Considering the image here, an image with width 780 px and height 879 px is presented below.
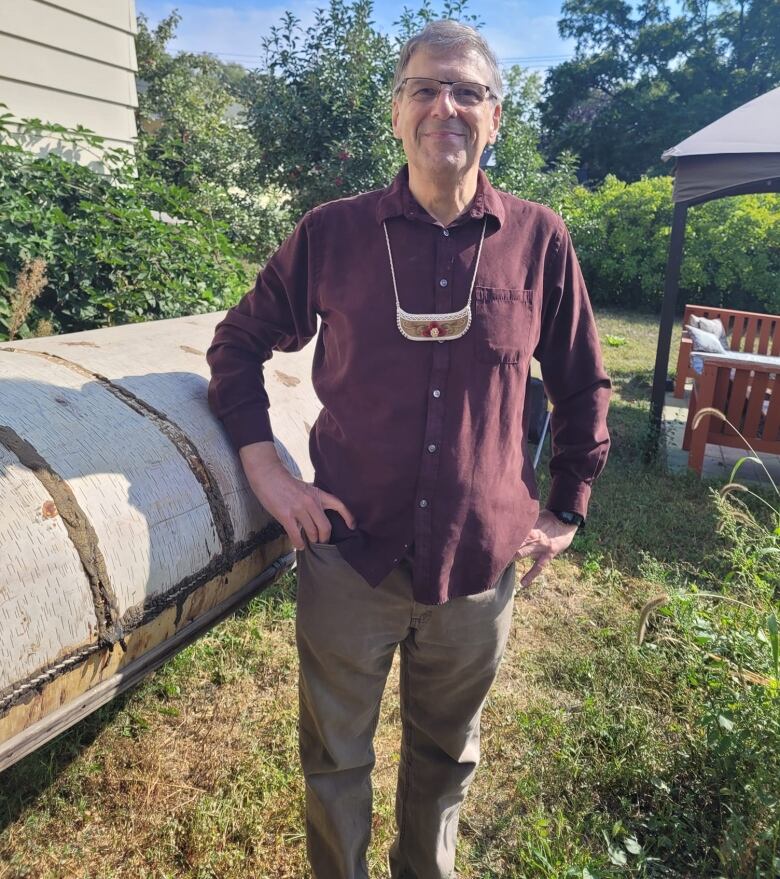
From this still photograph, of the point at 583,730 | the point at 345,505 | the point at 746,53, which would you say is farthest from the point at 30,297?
the point at 746,53

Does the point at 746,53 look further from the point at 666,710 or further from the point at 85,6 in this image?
the point at 666,710

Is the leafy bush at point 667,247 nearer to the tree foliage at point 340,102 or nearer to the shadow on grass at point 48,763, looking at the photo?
the tree foliage at point 340,102

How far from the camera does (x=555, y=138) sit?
27.5 meters

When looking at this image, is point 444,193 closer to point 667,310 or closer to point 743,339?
point 667,310

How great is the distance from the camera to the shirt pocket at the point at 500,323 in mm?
1557

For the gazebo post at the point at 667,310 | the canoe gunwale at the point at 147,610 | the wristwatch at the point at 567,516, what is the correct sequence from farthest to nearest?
1. the gazebo post at the point at 667,310
2. the wristwatch at the point at 567,516
3. the canoe gunwale at the point at 147,610

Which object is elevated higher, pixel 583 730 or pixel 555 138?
pixel 555 138

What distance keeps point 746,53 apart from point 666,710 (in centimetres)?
3085

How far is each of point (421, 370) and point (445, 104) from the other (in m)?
0.59

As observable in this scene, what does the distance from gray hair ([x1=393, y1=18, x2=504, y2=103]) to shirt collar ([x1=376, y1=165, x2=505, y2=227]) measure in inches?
9.7

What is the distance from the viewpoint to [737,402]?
521 cm

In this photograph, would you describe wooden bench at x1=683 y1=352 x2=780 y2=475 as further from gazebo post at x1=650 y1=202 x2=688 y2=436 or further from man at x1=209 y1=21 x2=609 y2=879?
man at x1=209 y1=21 x2=609 y2=879

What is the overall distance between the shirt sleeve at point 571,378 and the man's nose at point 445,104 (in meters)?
0.38

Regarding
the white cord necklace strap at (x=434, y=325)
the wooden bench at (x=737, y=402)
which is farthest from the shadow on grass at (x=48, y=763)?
the wooden bench at (x=737, y=402)
